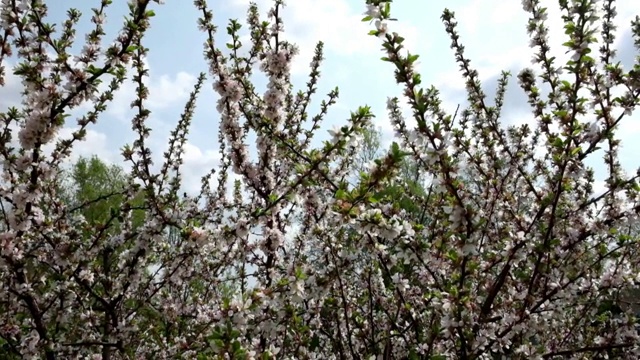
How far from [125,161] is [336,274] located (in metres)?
2.63

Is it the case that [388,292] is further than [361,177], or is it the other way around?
[388,292]

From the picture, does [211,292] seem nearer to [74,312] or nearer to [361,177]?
[74,312]

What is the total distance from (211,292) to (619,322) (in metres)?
4.83

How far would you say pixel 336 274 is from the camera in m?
3.16

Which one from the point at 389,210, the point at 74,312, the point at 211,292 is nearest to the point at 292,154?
the point at 389,210

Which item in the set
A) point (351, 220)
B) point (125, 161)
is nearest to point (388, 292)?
point (351, 220)

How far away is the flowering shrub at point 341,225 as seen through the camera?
9.34ft

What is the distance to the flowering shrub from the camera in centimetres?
285

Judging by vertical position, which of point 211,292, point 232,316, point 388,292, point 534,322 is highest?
point 211,292

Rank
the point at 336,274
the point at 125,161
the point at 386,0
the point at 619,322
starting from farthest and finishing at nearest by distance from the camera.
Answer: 1. the point at 125,161
2. the point at 619,322
3. the point at 336,274
4. the point at 386,0

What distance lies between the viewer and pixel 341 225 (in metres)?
2.76

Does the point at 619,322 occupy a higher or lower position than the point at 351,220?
higher

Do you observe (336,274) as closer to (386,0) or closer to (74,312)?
(386,0)

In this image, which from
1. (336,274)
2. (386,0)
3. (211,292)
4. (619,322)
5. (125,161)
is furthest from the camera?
(211,292)
